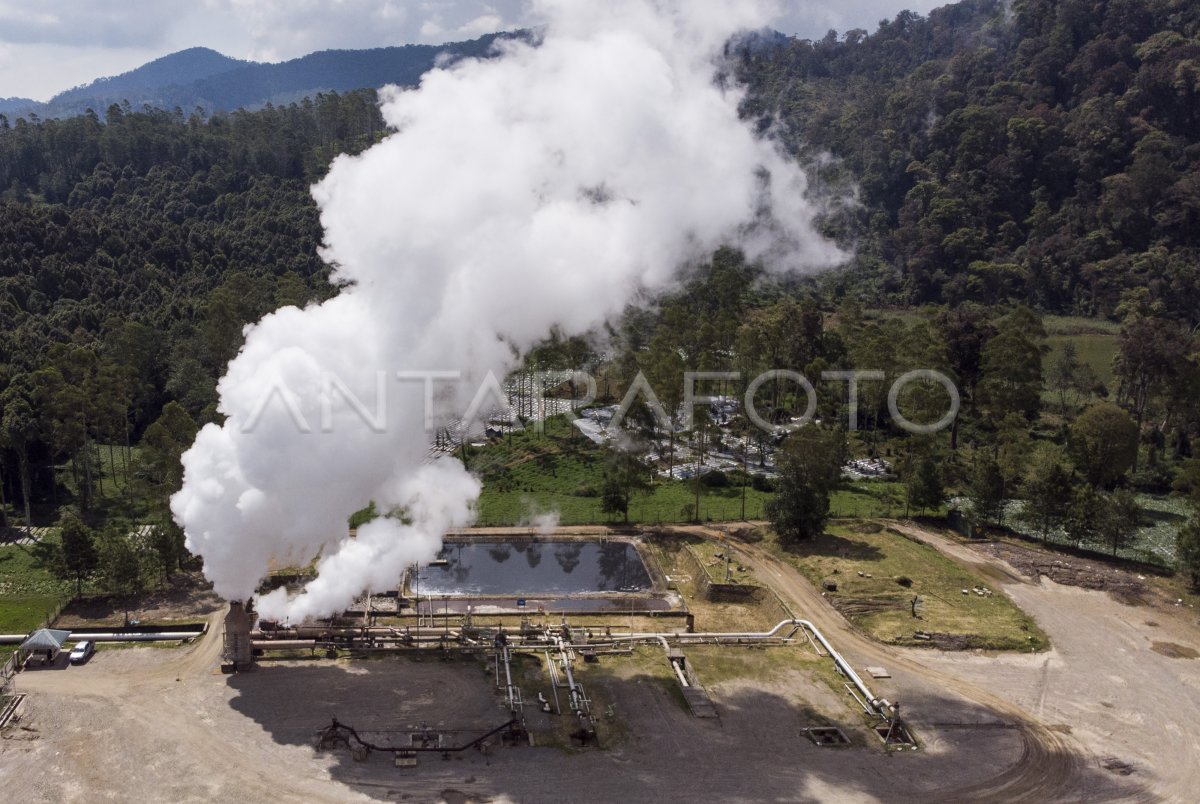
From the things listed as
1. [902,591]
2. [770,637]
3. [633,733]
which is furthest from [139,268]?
[633,733]

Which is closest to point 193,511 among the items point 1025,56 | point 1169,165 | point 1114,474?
point 1114,474

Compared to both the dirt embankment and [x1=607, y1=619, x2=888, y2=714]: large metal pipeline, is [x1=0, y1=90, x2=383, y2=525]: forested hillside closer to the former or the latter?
[x1=607, y1=619, x2=888, y2=714]: large metal pipeline

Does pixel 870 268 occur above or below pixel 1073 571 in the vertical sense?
above

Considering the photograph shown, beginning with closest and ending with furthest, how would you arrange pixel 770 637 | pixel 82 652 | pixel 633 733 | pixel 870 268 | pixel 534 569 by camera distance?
pixel 633 733, pixel 82 652, pixel 770 637, pixel 534 569, pixel 870 268

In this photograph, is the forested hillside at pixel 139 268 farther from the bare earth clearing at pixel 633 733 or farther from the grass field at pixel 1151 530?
the grass field at pixel 1151 530

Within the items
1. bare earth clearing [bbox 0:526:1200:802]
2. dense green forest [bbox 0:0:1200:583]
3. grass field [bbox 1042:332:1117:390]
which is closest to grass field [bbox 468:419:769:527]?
dense green forest [bbox 0:0:1200:583]

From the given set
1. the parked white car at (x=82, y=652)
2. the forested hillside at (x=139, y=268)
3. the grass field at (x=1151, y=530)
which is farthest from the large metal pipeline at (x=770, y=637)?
the forested hillside at (x=139, y=268)

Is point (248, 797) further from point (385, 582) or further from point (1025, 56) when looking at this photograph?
point (1025, 56)

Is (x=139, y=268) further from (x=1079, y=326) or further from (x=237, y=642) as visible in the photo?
(x=1079, y=326)
